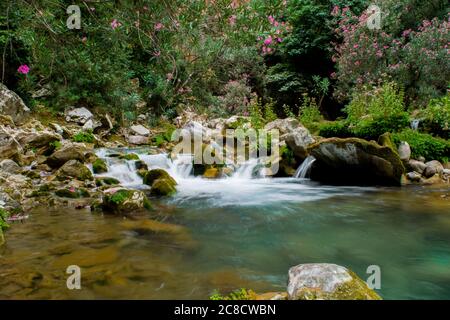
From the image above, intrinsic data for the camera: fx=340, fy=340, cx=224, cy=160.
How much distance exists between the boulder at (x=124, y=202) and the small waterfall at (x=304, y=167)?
5.87 m

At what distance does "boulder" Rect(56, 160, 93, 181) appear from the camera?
8.47m

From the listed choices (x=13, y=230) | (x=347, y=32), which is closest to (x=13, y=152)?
(x=13, y=230)

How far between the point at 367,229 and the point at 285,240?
152 cm

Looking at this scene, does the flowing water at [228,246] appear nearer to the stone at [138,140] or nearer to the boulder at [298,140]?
the boulder at [298,140]

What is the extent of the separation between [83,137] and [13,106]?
2644mm

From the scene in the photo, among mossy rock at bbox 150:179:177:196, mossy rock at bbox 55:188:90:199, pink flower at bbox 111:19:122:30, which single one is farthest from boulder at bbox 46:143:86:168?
pink flower at bbox 111:19:122:30

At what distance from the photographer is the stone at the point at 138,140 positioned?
15695 mm

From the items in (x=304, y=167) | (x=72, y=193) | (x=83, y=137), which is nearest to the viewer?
(x=72, y=193)

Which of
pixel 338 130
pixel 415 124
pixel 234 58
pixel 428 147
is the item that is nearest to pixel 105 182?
pixel 338 130

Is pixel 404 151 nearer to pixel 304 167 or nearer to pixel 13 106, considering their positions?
pixel 304 167

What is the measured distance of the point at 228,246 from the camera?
468 centimetres

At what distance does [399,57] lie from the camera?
15258 mm

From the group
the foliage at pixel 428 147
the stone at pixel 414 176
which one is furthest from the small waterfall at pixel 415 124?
the stone at pixel 414 176
